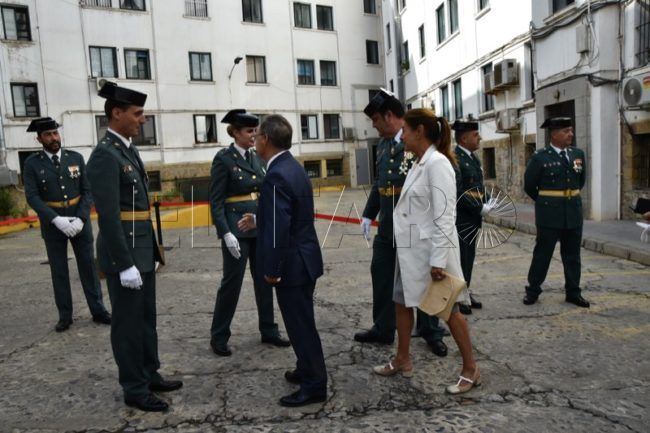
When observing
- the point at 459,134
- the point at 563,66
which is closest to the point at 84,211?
the point at 459,134

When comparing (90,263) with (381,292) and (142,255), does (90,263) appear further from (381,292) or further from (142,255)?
(381,292)

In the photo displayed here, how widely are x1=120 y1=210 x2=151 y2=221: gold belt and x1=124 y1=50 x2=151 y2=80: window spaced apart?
24721 millimetres

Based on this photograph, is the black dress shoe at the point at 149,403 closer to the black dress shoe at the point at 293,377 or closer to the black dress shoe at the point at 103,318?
the black dress shoe at the point at 293,377

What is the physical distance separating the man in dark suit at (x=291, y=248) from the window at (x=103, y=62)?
25026 millimetres

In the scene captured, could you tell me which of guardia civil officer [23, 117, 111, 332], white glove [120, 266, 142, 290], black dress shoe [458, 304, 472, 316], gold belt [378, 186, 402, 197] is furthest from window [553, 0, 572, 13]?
white glove [120, 266, 142, 290]

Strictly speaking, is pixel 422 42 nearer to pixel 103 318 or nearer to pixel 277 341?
pixel 103 318

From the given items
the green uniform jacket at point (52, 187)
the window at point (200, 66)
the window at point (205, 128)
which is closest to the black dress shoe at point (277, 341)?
the green uniform jacket at point (52, 187)

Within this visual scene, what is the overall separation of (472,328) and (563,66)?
400 inches

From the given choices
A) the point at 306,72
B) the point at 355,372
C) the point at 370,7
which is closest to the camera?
the point at 355,372

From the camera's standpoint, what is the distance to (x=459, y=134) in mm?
5320

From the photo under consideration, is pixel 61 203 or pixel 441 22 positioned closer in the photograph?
pixel 61 203

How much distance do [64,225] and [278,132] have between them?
3035 millimetres

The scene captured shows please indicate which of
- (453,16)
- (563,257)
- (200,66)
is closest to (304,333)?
(563,257)

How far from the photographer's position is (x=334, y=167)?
31875 mm
